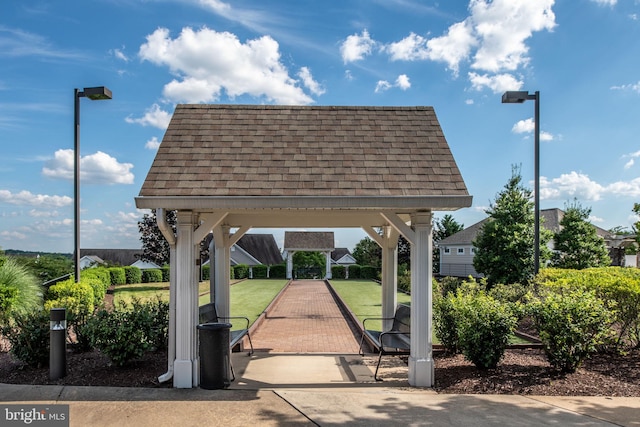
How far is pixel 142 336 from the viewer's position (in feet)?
24.1

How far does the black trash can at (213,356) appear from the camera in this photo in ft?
22.2

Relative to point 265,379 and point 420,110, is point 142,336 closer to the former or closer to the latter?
point 265,379

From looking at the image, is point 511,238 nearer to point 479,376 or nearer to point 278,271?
point 479,376

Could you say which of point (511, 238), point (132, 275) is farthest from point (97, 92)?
point (132, 275)

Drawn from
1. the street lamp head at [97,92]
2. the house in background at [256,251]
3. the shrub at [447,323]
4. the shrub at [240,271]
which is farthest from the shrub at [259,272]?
the shrub at [447,323]

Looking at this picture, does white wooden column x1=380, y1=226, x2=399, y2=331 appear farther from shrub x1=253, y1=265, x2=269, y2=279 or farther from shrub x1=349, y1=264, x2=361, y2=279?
shrub x1=253, y1=265, x2=269, y2=279

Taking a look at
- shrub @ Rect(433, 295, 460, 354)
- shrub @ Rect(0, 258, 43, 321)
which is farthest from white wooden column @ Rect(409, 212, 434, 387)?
shrub @ Rect(0, 258, 43, 321)

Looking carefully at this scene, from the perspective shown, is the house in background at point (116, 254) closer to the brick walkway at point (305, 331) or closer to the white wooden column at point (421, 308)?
the brick walkway at point (305, 331)

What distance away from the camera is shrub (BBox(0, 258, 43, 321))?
1020 cm

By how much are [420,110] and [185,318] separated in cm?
568

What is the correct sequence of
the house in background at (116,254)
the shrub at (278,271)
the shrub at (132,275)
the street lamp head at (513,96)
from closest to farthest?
1. the street lamp head at (513,96)
2. the shrub at (132,275)
3. the shrub at (278,271)
4. the house in background at (116,254)

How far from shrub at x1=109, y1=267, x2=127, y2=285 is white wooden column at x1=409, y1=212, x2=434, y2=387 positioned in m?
27.2

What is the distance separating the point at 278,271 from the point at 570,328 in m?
36.2

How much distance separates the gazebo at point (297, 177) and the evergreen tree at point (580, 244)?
55.9ft
